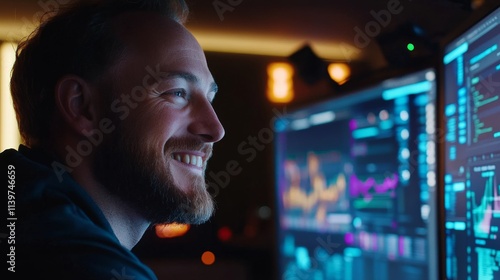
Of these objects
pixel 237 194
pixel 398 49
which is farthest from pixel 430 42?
pixel 237 194

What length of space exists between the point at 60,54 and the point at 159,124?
199 millimetres

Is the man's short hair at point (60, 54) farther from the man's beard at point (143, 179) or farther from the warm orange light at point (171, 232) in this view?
the warm orange light at point (171, 232)

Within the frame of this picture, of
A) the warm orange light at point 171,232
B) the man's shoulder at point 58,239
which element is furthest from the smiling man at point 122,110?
the warm orange light at point 171,232

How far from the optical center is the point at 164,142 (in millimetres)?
1015

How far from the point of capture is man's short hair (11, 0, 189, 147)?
101 cm

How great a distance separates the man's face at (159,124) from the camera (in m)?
0.99

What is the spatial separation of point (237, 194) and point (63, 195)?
1629mm

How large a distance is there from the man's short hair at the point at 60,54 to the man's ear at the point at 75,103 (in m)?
0.02

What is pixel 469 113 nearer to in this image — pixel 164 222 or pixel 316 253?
pixel 164 222

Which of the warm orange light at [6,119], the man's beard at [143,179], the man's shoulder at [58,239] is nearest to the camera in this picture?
the man's shoulder at [58,239]

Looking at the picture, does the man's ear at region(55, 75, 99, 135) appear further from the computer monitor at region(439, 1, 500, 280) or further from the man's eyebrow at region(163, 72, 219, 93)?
the computer monitor at region(439, 1, 500, 280)

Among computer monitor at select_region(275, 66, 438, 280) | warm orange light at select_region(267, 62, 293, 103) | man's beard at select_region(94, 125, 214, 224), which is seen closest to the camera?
man's beard at select_region(94, 125, 214, 224)

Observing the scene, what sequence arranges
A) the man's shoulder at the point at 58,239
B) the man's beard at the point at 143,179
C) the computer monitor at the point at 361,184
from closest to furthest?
the man's shoulder at the point at 58,239, the man's beard at the point at 143,179, the computer monitor at the point at 361,184

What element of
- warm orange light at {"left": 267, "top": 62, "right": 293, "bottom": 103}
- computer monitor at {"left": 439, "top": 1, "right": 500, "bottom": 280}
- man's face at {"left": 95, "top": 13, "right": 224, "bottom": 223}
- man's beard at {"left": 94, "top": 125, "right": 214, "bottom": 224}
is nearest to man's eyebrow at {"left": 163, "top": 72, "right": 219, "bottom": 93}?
man's face at {"left": 95, "top": 13, "right": 224, "bottom": 223}
